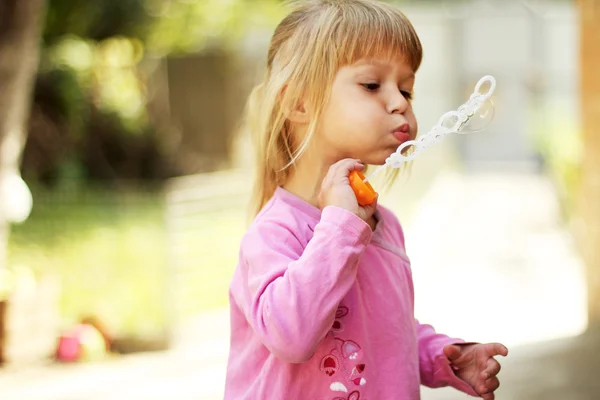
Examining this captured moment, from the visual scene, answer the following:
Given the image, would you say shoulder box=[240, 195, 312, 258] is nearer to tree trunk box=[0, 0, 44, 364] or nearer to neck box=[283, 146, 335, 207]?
neck box=[283, 146, 335, 207]

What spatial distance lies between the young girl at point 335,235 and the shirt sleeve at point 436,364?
0.04 m

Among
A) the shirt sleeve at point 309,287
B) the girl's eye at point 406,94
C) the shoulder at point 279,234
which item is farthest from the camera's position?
the girl's eye at point 406,94

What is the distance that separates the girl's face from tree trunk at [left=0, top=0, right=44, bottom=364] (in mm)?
Answer: 3966

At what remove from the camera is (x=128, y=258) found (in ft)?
21.6

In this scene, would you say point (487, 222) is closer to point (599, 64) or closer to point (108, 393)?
point (599, 64)

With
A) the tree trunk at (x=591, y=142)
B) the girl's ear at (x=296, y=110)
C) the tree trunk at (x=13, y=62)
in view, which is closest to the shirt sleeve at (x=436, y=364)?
the girl's ear at (x=296, y=110)

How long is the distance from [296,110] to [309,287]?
1.20ft

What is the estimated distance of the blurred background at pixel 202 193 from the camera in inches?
170

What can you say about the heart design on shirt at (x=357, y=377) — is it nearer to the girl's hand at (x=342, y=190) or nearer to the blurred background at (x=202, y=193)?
the girl's hand at (x=342, y=190)

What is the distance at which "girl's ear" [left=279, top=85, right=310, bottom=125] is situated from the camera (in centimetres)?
154

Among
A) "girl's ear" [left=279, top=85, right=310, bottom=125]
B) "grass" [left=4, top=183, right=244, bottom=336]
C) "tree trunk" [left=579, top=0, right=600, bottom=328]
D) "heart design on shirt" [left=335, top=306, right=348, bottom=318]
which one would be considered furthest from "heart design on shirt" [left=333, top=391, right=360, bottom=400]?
→ "grass" [left=4, top=183, right=244, bottom=336]

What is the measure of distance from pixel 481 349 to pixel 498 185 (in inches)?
421

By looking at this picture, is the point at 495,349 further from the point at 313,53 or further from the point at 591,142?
the point at 591,142

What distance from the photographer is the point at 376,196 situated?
143cm
